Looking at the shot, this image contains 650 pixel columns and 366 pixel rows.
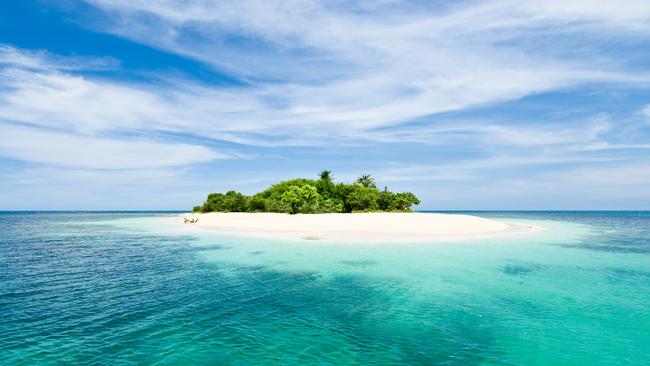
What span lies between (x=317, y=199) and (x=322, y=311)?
217 ft

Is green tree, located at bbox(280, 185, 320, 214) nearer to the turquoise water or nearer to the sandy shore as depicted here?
the sandy shore

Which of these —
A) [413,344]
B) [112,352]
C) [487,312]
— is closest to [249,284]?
[112,352]

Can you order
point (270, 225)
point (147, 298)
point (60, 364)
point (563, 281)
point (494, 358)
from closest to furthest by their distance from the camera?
point (60, 364) → point (494, 358) → point (147, 298) → point (563, 281) → point (270, 225)

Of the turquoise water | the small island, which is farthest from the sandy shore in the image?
the turquoise water

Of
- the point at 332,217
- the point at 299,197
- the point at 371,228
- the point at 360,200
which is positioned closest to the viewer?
the point at 371,228

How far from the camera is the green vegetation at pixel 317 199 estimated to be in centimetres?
7894

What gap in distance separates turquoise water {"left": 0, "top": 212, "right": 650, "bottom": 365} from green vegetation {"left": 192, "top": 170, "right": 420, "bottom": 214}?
52.1 metres

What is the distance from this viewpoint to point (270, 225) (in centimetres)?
5666

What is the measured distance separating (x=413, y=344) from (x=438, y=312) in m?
3.63

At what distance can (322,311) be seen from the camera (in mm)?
14258

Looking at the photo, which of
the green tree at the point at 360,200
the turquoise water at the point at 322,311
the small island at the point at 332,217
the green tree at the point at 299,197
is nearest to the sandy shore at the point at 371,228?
the small island at the point at 332,217

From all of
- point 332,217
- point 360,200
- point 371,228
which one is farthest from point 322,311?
point 360,200

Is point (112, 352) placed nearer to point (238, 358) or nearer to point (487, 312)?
point (238, 358)

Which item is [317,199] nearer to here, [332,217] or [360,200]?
[360,200]
